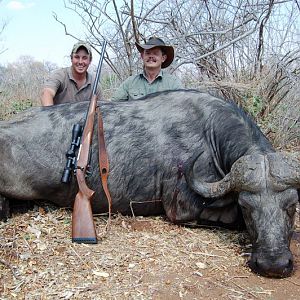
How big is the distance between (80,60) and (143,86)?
90 centimetres

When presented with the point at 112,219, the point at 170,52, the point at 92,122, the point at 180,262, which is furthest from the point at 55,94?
the point at 180,262

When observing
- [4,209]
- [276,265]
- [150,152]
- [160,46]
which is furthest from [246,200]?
[160,46]

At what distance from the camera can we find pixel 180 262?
11.3ft

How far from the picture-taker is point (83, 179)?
158 inches

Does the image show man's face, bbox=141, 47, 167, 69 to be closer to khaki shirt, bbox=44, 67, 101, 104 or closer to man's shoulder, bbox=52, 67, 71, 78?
khaki shirt, bbox=44, 67, 101, 104

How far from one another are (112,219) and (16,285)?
4.84ft

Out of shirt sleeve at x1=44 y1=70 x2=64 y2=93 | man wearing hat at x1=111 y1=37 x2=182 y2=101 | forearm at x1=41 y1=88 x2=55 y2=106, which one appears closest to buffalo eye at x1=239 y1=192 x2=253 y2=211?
man wearing hat at x1=111 y1=37 x2=182 y2=101

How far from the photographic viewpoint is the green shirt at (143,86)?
6.18 meters

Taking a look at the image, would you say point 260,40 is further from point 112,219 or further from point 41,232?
point 41,232

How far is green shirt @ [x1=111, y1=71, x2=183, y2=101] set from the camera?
6.18 metres

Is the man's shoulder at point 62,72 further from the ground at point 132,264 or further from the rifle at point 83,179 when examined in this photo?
the ground at point 132,264

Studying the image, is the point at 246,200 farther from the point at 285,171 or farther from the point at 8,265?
the point at 8,265

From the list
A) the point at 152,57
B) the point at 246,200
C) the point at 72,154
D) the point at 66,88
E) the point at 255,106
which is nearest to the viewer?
the point at 246,200

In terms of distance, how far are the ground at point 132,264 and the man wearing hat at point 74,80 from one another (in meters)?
2.44
